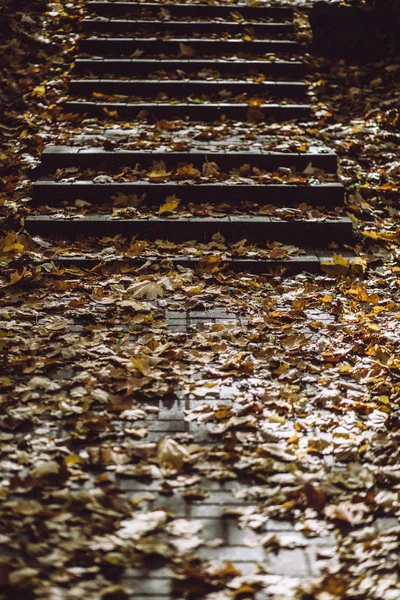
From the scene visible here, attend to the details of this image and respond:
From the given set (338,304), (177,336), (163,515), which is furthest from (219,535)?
(338,304)

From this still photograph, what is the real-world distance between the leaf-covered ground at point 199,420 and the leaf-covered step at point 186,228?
→ 156 millimetres

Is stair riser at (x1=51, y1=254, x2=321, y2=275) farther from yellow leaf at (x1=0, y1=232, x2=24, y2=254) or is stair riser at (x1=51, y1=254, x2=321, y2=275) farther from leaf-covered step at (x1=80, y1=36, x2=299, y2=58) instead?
leaf-covered step at (x1=80, y1=36, x2=299, y2=58)

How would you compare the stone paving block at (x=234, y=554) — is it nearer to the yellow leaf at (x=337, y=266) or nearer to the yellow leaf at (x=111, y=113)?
the yellow leaf at (x=337, y=266)

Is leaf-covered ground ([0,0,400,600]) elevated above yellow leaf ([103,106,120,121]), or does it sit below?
below

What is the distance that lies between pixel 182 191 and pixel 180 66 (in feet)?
7.91

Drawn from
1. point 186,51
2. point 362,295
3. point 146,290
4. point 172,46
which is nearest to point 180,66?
point 186,51

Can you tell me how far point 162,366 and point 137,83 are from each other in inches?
164

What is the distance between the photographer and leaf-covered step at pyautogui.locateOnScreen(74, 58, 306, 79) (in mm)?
7227

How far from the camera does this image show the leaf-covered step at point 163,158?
580cm

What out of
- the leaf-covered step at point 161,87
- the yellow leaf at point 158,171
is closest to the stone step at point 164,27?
the leaf-covered step at point 161,87

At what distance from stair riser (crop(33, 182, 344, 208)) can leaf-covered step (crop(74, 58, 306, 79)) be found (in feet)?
7.48

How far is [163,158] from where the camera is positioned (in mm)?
5852

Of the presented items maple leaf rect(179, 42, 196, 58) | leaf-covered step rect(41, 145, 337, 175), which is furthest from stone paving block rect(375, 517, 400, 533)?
maple leaf rect(179, 42, 196, 58)

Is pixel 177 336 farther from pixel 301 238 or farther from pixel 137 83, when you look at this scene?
pixel 137 83
